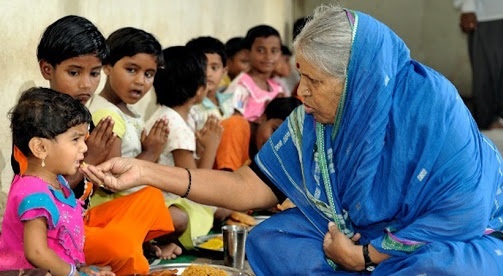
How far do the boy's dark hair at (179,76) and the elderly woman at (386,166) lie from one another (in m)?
1.69

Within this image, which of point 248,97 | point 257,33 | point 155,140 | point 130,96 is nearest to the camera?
point 155,140

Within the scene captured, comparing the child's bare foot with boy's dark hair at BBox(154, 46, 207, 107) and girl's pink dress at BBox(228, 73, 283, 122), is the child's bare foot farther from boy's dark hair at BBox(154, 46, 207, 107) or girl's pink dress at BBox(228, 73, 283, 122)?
girl's pink dress at BBox(228, 73, 283, 122)

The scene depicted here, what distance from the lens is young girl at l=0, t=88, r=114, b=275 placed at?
286 centimetres

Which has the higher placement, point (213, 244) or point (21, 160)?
point (21, 160)

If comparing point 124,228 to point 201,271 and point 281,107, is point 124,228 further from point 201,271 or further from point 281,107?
point 281,107

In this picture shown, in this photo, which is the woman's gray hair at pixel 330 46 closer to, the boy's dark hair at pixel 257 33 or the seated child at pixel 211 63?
the seated child at pixel 211 63

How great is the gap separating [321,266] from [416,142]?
1.79 feet

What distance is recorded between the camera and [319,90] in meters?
2.79

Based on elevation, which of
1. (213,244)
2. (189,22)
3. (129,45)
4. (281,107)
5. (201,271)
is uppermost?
(129,45)

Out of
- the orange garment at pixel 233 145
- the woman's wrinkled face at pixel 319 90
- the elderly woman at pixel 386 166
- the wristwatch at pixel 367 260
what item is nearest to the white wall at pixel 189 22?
the orange garment at pixel 233 145

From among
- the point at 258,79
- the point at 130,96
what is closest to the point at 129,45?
the point at 130,96

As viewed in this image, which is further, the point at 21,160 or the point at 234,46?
the point at 234,46

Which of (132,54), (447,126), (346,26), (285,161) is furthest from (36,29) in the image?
(447,126)

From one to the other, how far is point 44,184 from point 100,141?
0.44m
